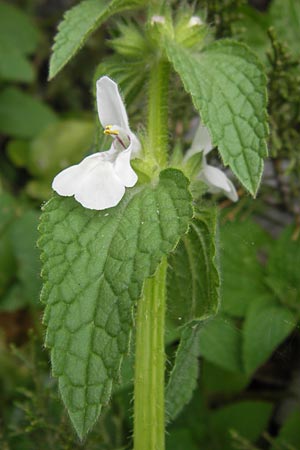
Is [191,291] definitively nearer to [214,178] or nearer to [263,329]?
[214,178]

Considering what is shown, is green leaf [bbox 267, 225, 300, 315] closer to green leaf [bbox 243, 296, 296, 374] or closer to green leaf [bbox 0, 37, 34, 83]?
green leaf [bbox 243, 296, 296, 374]

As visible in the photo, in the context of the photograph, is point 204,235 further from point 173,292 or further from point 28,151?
point 28,151

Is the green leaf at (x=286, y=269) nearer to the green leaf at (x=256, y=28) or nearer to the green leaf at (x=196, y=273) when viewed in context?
the green leaf at (x=196, y=273)

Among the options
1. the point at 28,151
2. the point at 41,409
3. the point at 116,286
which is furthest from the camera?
the point at 28,151

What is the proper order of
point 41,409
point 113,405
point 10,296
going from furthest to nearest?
point 10,296 → point 113,405 → point 41,409

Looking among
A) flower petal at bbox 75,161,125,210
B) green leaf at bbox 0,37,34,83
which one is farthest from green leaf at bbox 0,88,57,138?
flower petal at bbox 75,161,125,210

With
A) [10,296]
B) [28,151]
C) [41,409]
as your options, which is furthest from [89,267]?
[28,151]

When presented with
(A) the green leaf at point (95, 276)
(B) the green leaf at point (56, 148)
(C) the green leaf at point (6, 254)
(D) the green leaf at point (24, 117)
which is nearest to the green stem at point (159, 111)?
(A) the green leaf at point (95, 276)

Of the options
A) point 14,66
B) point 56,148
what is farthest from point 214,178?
point 14,66

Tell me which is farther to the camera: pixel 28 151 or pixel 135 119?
pixel 28 151
